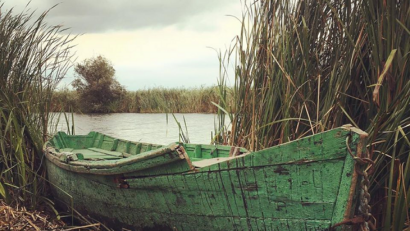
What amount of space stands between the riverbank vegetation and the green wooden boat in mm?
8376

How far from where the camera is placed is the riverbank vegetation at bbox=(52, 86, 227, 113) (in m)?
19.0

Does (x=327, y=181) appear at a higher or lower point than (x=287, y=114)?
lower

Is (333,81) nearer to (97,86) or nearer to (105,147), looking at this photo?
(105,147)

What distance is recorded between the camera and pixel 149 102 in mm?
24250

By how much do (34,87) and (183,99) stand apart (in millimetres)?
14633

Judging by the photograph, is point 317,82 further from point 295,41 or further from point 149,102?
point 149,102

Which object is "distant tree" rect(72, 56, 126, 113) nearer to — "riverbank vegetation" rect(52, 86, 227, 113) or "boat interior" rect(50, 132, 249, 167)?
"riverbank vegetation" rect(52, 86, 227, 113)

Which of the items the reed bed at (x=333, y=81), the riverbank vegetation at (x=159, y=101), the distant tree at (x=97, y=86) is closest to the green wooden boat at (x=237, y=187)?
the reed bed at (x=333, y=81)

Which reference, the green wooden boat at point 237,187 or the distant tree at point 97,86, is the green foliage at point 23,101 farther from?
the distant tree at point 97,86

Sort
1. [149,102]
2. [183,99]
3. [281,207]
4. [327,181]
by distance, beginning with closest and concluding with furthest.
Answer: [327,181], [281,207], [183,99], [149,102]

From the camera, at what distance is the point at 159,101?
19453 millimetres

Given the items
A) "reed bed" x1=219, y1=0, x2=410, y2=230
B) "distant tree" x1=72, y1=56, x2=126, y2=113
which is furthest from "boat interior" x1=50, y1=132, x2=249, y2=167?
"distant tree" x1=72, y1=56, x2=126, y2=113

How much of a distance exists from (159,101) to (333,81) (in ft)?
53.6

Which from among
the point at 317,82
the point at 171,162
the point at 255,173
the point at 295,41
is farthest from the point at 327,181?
the point at 295,41
